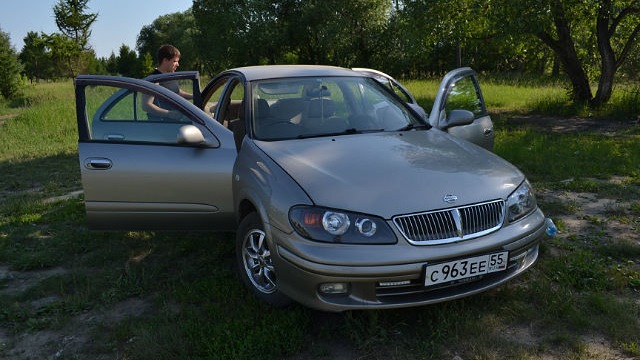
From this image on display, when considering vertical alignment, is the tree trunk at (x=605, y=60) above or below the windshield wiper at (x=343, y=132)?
above

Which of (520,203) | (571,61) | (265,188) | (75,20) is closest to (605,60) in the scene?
(571,61)

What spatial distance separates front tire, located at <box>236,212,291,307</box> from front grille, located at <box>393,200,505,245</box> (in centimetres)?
88

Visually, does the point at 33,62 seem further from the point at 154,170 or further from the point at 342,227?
the point at 342,227

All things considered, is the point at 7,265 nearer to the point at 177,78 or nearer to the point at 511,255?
the point at 177,78

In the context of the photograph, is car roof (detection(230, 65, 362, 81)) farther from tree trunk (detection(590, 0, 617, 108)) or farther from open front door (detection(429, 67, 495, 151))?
tree trunk (detection(590, 0, 617, 108))

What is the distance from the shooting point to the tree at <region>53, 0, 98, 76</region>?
3962 centimetres

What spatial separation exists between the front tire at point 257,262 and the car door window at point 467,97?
2.70m

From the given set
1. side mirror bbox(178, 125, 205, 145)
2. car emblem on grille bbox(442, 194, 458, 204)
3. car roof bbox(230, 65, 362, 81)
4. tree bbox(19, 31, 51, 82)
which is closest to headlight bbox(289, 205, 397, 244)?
car emblem on grille bbox(442, 194, 458, 204)

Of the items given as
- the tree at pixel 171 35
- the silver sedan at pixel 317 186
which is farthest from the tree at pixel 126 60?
the silver sedan at pixel 317 186

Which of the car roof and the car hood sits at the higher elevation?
the car roof

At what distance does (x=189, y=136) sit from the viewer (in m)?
3.75

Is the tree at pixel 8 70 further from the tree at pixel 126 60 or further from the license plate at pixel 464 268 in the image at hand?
the tree at pixel 126 60

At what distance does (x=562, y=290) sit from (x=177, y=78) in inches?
138

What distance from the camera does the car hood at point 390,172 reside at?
2.91 m
